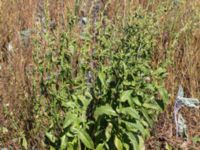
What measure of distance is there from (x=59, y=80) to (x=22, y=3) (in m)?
1.50

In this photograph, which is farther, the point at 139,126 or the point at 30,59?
the point at 30,59

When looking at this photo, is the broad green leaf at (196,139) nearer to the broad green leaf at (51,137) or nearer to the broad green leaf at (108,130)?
the broad green leaf at (108,130)

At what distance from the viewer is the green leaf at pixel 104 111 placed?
2193 mm

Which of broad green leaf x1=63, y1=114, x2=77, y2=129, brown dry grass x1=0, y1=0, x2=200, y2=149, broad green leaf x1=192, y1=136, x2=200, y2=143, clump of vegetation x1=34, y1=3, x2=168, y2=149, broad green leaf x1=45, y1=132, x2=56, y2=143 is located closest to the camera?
broad green leaf x1=63, y1=114, x2=77, y2=129

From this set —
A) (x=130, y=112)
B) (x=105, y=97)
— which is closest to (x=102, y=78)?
(x=105, y=97)

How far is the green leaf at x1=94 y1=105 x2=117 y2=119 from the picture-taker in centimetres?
219

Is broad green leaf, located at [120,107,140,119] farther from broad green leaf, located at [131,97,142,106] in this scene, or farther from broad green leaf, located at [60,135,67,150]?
broad green leaf, located at [60,135,67,150]

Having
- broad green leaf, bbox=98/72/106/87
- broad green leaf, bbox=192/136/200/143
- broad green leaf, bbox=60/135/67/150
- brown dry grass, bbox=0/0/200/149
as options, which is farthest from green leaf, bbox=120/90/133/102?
broad green leaf, bbox=192/136/200/143

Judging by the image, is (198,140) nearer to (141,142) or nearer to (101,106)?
(141,142)

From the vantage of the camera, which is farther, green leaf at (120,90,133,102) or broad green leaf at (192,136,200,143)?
broad green leaf at (192,136,200,143)

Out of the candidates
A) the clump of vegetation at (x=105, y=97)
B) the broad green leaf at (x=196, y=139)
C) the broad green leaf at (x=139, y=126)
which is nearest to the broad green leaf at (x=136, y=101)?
the clump of vegetation at (x=105, y=97)

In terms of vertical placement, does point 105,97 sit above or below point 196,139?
above

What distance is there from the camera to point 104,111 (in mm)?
2195

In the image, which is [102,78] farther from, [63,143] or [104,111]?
[63,143]
